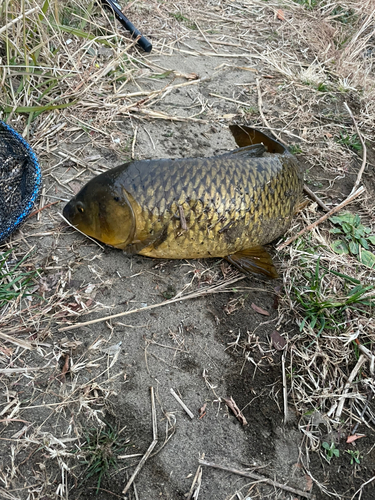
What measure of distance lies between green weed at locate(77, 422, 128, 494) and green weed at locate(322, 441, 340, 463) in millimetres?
1044

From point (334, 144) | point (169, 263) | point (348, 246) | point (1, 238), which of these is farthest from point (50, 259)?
point (334, 144)

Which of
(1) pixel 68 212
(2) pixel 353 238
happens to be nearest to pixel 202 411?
(1) pixel 68 212

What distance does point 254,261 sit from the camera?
2738mm

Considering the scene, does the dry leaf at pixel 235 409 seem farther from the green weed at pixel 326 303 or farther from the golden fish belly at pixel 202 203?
the golden fish belly at pixel 202 203

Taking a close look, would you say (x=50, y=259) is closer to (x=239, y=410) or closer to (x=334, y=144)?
(x=239, y=410)

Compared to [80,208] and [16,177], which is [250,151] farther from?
[16,177]

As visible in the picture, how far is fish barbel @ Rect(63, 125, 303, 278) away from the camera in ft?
8.19

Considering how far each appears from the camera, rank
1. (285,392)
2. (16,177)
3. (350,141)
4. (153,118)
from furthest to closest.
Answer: (350,141) < (153,118) < (16,177) < (285,392)

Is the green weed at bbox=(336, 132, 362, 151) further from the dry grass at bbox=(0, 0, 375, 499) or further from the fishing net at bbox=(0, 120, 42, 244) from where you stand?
the fishing net at bbox=(0, 120, 42, 244)

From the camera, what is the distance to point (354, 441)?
87.2 inches

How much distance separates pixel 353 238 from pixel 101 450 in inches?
93.8

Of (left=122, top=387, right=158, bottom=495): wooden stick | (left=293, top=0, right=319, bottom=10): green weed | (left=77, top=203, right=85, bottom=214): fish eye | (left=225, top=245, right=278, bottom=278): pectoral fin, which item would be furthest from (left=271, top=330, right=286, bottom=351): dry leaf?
(left=293, top=0, right=319, bottom=10): green weed

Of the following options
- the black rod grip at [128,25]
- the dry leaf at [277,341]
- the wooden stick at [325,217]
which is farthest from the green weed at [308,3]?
the dry leaf at [277,341]

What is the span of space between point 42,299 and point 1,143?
4.11 feet
